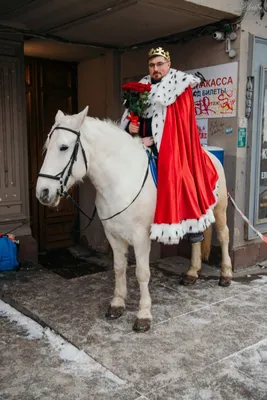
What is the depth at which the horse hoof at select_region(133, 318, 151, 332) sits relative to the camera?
3.64m

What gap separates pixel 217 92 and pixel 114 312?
313 cm

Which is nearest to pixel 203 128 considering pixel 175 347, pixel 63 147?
pixel 63 147

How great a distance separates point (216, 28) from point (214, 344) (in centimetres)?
379

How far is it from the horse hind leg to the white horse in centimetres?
137

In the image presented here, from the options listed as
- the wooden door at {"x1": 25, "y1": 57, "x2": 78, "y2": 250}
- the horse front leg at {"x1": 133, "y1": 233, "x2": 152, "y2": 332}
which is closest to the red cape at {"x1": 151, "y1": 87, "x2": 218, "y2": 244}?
the horse front leg at {"x1": 133, "y1": 233, "x2": 152, "y2": 332}

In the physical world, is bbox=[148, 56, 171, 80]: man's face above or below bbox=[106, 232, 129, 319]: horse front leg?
above

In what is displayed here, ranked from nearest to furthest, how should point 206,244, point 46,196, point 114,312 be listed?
1. point 46,196
2. point 114,312
3. point 206,244

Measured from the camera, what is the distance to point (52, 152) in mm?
3289

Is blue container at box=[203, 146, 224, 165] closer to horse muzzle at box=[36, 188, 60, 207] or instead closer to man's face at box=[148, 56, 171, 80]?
man's face at box=[148, 56, 171, 80]

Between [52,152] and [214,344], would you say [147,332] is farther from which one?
[52,152]

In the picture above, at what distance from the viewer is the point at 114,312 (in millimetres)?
3928

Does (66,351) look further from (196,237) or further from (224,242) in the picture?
(224,242)

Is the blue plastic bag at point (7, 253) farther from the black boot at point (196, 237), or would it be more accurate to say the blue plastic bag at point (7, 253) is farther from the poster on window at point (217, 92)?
the poster on window at point (217, 92)

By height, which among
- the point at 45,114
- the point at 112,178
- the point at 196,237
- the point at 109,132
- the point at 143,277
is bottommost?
the point at 143,277
